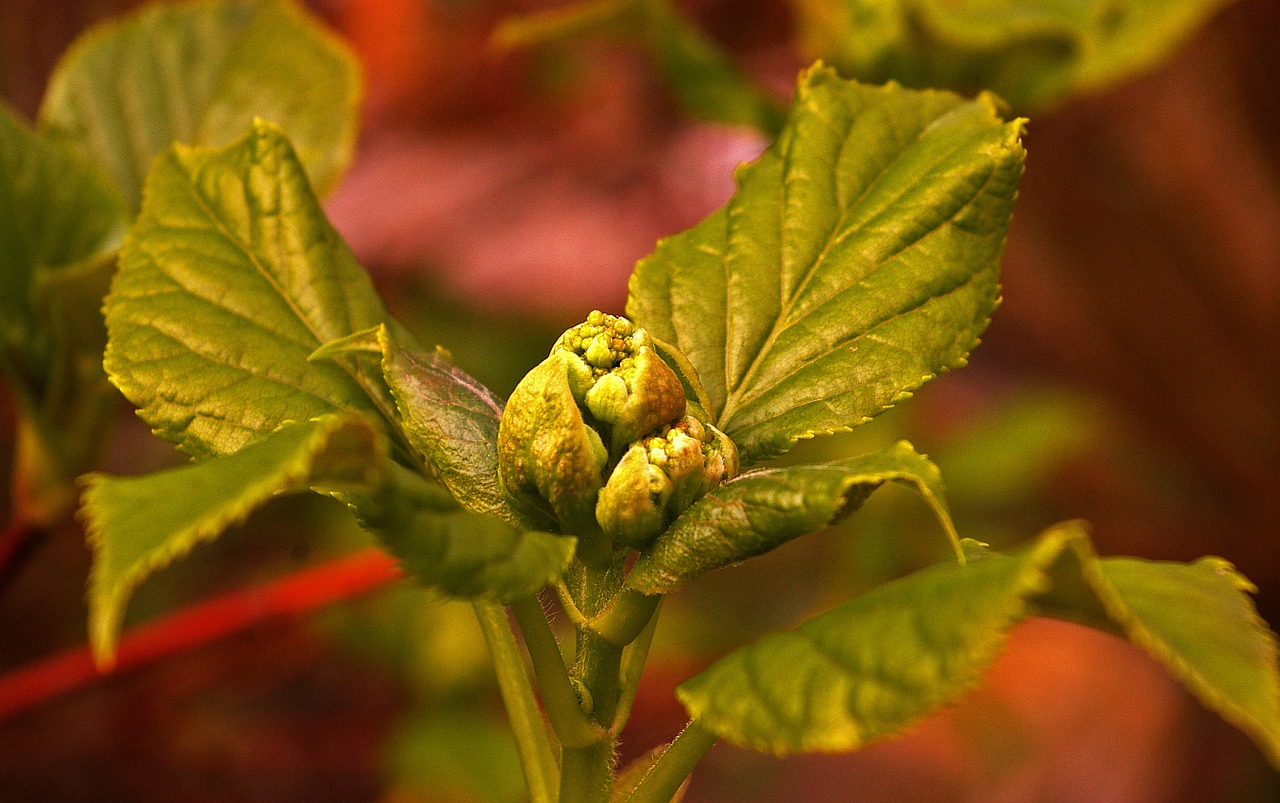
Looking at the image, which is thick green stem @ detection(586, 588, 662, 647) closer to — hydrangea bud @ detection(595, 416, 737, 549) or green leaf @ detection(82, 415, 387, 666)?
hydrangea bud @ detection(595, 416, 737, 549)

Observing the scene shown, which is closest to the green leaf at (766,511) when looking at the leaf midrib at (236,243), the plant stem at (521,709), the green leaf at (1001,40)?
the plant stem at (521,709)

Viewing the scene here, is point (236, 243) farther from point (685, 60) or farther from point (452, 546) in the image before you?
point (685, 60)

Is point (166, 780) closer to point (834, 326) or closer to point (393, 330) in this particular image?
point (393, 330)

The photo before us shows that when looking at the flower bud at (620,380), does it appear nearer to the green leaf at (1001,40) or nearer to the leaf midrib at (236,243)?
the leaf midrib at (236,243)

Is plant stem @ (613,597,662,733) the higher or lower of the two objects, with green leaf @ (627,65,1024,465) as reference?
lower

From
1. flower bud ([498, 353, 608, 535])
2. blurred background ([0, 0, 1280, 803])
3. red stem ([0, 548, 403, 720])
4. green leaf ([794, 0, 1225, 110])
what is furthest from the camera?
blurred background ([0, 0, 1280, 803])

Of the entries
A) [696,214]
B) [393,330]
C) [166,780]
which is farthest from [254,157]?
[696,214]

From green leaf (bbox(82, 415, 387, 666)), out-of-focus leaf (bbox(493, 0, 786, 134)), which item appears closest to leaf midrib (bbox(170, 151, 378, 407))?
green leaf (bbox(82, 415, 387, 666))
